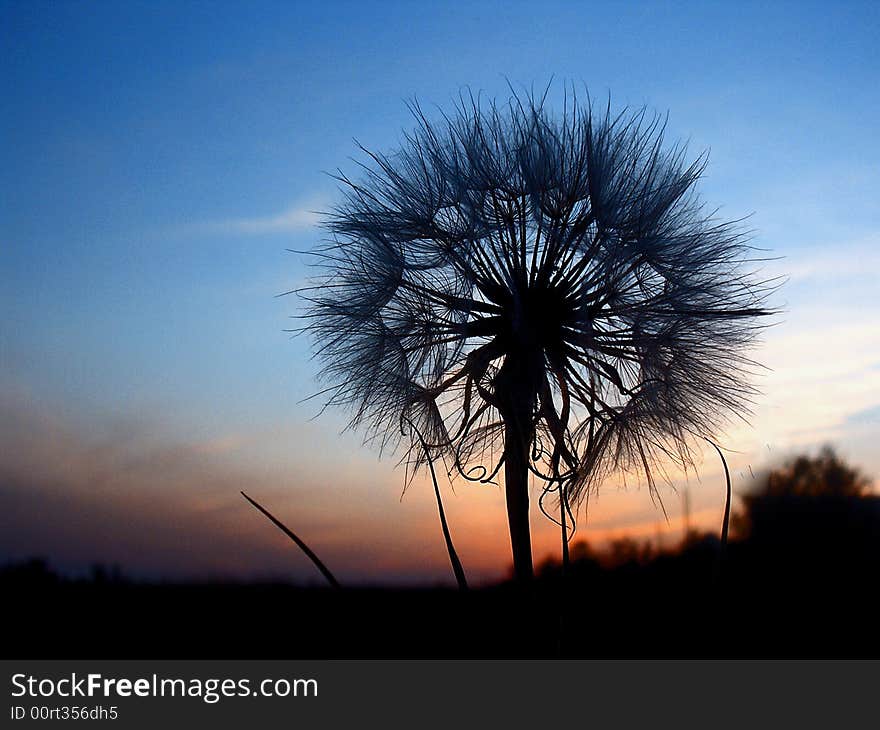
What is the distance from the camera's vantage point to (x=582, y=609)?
730 centimetres

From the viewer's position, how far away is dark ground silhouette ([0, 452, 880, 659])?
6.07 m

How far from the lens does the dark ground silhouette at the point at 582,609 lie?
19.9 ft

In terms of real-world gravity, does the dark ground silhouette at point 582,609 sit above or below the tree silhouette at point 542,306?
below

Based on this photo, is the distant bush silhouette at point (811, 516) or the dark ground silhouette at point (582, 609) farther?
the distant bush silhouette at point (811, 516)

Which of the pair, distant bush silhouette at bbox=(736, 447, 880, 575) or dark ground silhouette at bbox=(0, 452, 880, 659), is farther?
distant bush silhouette at bbox=(736, 447, 880, 575)

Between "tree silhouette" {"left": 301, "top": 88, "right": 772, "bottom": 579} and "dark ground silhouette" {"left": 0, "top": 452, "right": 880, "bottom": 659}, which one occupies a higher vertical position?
"tree silhouette" {"left": 301, "top": 88, "right": 772, "bottom": 579}

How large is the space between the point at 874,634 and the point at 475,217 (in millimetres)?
4819

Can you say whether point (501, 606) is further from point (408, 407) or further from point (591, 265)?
point (591, 265)

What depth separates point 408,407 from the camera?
8.27m

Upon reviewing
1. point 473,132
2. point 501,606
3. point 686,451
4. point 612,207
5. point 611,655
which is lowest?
point 611,655
